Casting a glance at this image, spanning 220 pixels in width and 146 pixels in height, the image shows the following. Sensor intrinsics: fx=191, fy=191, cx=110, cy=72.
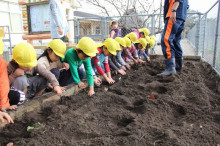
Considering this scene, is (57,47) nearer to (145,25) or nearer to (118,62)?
(118,62)

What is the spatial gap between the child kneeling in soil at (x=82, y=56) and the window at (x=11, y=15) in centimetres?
1255

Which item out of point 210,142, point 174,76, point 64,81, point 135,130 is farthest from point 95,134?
point 174,76

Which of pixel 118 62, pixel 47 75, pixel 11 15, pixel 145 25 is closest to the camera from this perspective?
pixel 47 75

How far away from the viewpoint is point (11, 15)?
46.2 feet

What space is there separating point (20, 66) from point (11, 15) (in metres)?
13.8

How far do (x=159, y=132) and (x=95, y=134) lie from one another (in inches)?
23.7

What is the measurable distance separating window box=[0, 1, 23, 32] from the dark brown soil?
526 inches

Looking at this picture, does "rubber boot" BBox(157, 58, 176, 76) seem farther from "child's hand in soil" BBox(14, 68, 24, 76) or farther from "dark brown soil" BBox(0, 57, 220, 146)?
"child's hand in soil" BBox(14, 68, 24, 76)

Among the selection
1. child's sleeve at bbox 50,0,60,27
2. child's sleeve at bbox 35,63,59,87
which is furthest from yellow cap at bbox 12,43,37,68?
child's sleeve at bbox 50,0,60,27

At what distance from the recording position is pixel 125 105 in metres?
2.56

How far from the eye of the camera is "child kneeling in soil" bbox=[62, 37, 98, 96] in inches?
117

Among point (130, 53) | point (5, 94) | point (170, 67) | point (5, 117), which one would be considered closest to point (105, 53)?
point (170, 67)

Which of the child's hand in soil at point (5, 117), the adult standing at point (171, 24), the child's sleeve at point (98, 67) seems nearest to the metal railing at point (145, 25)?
the adult standing at point (171, 24)

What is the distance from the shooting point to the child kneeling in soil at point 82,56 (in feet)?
9.79
